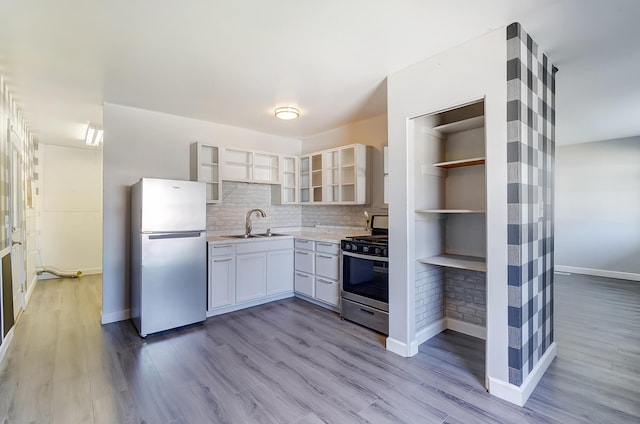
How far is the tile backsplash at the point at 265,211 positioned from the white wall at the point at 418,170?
4.70 feet

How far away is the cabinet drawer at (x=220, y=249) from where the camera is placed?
3.63 metres

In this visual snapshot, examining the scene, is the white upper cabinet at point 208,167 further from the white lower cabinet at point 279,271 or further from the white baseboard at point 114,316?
the white baseboard at point 114,316

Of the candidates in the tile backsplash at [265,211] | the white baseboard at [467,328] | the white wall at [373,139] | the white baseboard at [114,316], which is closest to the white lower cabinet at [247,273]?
the tile backsplash at [265,211]

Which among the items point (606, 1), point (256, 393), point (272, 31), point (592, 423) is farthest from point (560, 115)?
point (256, 393)

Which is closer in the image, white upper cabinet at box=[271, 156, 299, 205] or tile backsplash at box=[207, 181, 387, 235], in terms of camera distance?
tile backsplash at box=[207, 181, 387, 235]

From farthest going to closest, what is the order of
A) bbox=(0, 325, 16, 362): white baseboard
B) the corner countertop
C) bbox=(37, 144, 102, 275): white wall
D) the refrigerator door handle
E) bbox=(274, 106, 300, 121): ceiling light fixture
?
bbox=(37, 144, 102, 275): white wall → the corner countertop → bbox=(274, 106, 300, 121): ceiling light fixture → the refrigerator door handle → bbox=(0, 325, 16, 362): white baseboard

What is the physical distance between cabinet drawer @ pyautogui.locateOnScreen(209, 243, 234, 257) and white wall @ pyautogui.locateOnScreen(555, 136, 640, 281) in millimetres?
6201

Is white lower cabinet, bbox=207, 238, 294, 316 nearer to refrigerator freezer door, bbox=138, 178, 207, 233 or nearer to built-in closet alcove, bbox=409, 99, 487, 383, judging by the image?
refrigerator freezer door, bbox=138, 178, 207, 233

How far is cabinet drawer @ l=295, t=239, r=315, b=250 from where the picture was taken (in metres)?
4.04

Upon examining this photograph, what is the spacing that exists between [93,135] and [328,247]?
4.06 m

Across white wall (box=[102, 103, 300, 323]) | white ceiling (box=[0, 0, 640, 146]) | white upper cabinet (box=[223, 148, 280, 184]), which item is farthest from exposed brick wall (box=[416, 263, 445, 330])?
white wall (box=[102, 103, 300, 323])

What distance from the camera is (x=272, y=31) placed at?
2111 mm

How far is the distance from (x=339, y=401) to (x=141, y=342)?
6.75ft

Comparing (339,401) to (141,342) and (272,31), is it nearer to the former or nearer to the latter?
(141,342)
